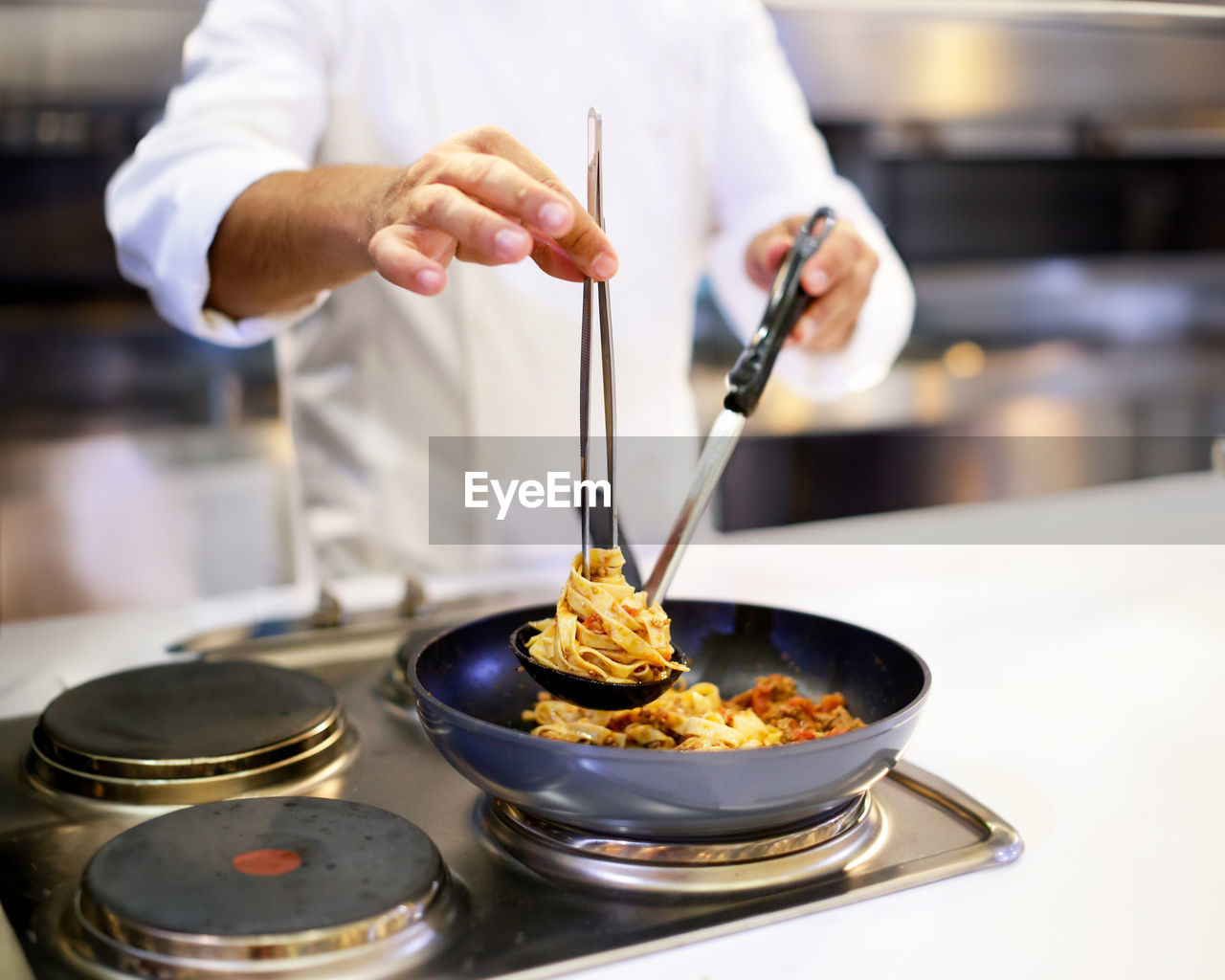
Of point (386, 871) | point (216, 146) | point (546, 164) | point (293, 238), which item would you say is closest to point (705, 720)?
point (386, 871)

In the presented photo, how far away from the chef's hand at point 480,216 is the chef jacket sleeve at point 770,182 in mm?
875

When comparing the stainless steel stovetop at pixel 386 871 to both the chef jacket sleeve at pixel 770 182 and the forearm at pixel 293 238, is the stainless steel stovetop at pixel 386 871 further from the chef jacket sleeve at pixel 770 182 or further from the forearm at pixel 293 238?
the chef jacket sleeve at pixel 770 182

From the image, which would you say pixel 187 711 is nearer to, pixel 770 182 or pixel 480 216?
pixel 480 216

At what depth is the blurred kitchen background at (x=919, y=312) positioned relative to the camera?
6.50 ft

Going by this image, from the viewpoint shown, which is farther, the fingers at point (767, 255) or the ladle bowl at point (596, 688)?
the fingers at point (767, 255)

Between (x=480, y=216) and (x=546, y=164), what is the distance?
86 centimetres

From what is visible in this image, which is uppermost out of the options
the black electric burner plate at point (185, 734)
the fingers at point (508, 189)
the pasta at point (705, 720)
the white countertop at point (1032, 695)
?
the fingers at point (508, 189)

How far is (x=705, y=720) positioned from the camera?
718 millimetres

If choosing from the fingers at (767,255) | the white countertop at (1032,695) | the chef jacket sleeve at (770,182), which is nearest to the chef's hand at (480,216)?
the white countertop at (1032,695)

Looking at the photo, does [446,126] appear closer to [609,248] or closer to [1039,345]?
[609,248]

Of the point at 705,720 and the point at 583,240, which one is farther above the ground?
the point at 583,240

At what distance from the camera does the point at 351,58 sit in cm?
145

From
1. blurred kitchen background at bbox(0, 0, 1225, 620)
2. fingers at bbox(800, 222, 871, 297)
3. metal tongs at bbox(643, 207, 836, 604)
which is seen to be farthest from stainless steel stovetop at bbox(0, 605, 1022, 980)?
blurred kitchen background at bbox(0, 0, 1225, 620)

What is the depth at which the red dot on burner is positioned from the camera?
0.58 meters
